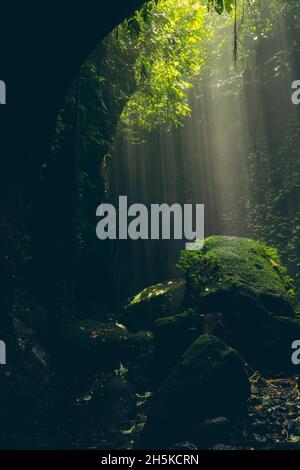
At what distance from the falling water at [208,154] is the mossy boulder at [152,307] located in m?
5.38

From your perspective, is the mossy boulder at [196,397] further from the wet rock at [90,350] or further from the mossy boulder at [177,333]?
the wet rock at [90,350]

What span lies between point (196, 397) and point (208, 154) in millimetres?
15393

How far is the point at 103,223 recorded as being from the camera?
12.4 m

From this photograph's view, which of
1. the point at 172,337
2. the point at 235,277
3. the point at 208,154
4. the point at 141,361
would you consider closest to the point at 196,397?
the point at 172,337

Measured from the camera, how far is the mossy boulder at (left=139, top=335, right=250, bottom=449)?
596 cm

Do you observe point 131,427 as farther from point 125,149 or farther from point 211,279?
point 125,149

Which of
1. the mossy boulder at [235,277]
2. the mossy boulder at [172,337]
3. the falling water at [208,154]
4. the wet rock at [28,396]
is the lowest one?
the wet rock at [28,396]

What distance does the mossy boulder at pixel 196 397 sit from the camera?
235 inches

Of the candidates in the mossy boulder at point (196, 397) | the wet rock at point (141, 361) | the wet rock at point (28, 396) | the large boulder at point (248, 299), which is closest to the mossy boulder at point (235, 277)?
the large boulder at point (248, 299)

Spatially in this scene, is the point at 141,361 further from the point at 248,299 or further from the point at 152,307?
the point at 248,299

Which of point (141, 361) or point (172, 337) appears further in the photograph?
point (141, 361)

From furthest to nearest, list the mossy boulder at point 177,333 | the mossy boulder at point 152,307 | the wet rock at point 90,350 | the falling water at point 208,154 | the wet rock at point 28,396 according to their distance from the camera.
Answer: the falling water at point 208,154 → the mossy boulder at point 152,307 → the wet rock at point 90,350 → the mossy boulder at point 177,333 → the wet rock at point 28,396

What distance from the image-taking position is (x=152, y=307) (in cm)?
999
